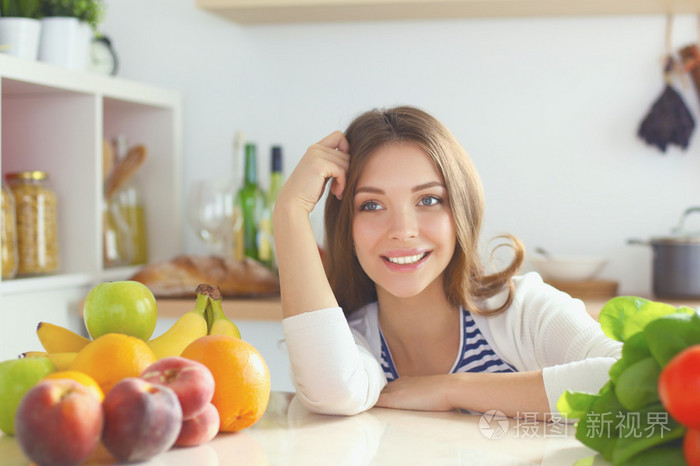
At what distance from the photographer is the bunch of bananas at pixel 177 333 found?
796mm

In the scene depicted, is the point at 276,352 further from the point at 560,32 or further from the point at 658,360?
the point at 658,360

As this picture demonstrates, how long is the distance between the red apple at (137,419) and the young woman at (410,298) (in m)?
0.30

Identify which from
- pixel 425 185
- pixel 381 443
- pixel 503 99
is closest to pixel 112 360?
pixel 381 443

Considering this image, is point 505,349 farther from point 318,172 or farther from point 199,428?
point 199,428

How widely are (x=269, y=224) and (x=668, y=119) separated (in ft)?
3.33

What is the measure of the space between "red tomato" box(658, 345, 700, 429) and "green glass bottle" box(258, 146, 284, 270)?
150 cm

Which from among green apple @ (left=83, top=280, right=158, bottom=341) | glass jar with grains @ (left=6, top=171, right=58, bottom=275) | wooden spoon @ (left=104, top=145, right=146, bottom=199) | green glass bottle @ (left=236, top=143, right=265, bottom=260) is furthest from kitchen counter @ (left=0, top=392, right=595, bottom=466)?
wooden spoon @ (left=104, top=145, right=146, bottom=199)

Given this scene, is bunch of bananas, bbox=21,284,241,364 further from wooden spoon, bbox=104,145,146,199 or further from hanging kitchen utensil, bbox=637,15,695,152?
hanging kitchen utensil, bbox=637,15,695,152

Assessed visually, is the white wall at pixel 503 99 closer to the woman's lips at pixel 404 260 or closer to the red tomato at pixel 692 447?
the woman's lips at pixel 404 260

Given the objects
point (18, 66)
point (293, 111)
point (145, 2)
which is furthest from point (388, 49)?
point (18, 66)

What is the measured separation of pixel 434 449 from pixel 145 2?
1.82 metres

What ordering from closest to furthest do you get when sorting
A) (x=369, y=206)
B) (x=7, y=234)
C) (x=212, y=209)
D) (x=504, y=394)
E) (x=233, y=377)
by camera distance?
(x=233, y=377) < (x=504, y=394) < (x=369, y=206) < (x=7, y=234) < (x=212, y=209)

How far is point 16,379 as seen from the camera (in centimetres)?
70

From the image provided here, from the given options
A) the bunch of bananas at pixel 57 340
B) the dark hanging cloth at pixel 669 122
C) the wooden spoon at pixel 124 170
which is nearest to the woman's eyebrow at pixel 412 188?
the bunch of bananas at pixel 57 340
